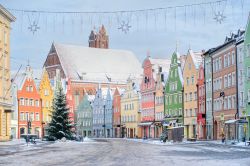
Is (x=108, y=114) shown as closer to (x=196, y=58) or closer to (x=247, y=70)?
(x=196, y=58)

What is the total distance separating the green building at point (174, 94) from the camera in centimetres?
9425

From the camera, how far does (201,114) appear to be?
83312 mm

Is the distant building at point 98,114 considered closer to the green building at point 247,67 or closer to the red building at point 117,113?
the red building at point 117,113

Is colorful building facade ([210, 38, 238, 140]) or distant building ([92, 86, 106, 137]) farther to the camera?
distant building ([92, 86, 106, 137])

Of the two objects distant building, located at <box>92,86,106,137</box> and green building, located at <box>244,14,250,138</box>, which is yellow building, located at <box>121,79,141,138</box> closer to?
distant building, located at <box>92,86,106,137</box>

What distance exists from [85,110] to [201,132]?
64.5 m

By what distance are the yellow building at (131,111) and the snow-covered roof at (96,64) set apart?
137ft

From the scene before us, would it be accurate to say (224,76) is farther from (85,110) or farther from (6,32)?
(85,110)

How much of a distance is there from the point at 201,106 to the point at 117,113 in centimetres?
4353

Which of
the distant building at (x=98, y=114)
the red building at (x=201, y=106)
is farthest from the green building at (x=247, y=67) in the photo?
the distant building at (x=98, y=114)

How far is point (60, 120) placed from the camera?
6706cm

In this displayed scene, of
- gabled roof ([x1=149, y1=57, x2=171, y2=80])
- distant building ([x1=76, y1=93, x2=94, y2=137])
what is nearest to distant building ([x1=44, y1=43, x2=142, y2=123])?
distant building ([x1=76, y1=93, x2=94, y2=137])

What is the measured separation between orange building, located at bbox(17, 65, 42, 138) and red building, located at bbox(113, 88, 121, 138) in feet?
67.3

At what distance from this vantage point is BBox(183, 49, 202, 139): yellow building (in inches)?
3447
